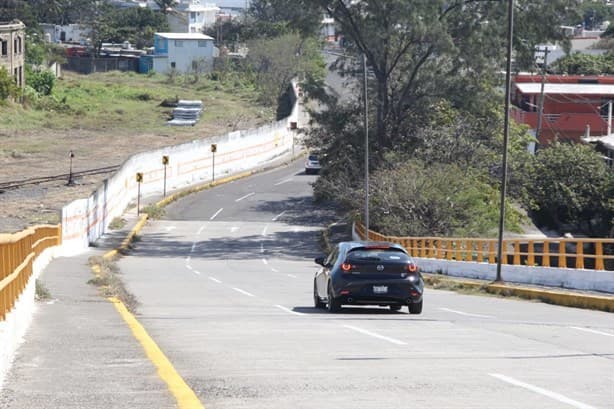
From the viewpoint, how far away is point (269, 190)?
259 ft

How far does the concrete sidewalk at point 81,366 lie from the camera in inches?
371

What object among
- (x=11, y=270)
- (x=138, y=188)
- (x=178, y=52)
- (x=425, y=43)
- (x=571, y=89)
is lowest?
(x=138, y=188)

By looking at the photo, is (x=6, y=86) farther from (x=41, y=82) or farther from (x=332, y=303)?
(x=332, y=303)

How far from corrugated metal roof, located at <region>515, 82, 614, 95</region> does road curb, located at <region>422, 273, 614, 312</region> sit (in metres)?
49.9

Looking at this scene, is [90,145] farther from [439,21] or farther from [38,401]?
[38,401]

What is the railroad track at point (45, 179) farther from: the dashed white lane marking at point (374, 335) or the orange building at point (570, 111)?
the dashed white lane marking at point (374, 335)

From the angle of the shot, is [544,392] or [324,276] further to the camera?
[324,276]

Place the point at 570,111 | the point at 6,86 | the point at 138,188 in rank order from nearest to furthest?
the point at 138,188
the point at 570,111
the point at 6,86

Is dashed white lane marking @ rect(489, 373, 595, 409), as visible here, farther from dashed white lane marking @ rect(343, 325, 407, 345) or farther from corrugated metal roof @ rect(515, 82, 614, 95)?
corrugated metal roof @ rect(515, 82, 614, 95)

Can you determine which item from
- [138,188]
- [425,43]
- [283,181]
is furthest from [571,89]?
[138,188]

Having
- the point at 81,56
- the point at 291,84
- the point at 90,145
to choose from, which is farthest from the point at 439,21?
the point at 81,56

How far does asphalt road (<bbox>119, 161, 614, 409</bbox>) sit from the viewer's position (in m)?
10.0

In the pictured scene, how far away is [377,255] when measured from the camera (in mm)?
22328

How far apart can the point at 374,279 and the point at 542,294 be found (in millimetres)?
6926
